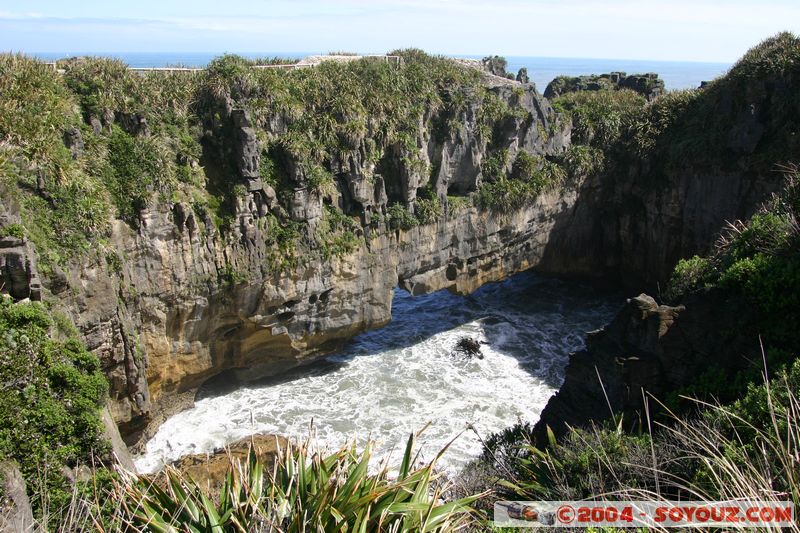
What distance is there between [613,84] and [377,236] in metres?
18.5

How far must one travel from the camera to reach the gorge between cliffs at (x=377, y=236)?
1355 centimetres

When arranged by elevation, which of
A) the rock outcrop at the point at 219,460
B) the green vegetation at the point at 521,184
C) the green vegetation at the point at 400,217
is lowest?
the rock outcrop at the point at 219,460

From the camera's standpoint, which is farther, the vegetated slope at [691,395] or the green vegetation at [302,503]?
the vegetated slope at [691,395]

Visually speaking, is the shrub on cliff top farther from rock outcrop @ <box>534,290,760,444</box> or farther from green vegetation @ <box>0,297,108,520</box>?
green vegetation @ <box>0,297,108,520</box>

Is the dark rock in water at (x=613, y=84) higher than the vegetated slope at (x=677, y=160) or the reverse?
higher

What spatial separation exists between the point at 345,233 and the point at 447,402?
255 inches

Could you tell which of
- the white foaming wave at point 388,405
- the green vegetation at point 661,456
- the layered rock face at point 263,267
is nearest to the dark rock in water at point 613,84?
the layered rock face at point 263,267

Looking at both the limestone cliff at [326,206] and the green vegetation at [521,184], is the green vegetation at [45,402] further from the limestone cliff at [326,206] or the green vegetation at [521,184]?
the green vegetation at [521,184]

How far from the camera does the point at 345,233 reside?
19.9 m

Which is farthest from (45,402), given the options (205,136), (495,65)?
(495,65)

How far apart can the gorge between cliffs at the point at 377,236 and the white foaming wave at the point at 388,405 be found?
9cm

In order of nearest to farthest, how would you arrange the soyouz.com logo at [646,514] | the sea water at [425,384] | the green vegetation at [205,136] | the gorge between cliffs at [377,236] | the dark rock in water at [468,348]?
the soyouz.com logo at [646,514]
the gorge between cliffs at [377,236]
the green vegetation at [205,136]
the sea water at [425,384]
the dark rock in water at [468,348]

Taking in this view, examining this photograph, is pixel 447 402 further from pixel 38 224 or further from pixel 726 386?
pixel 38 224

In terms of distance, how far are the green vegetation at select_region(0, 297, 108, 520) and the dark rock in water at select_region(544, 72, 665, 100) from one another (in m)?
26.3
